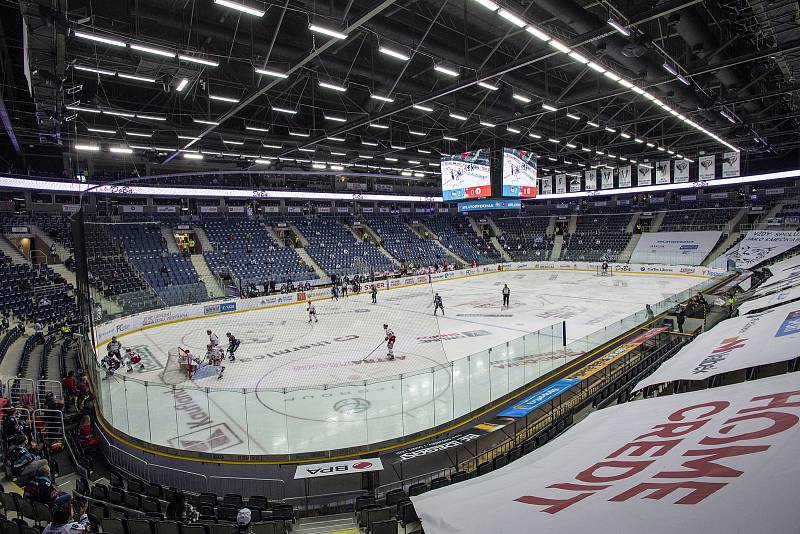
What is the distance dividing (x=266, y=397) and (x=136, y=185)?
97.8 feet

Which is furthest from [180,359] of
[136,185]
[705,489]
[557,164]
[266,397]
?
[557,164]

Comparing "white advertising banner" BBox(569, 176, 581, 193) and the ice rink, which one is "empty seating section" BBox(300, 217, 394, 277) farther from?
"white advertising banner" BBox(569, 176, 581, 193)

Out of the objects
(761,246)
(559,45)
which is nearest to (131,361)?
(559,45)

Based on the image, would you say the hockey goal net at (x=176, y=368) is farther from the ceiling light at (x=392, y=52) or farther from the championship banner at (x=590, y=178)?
the championship banner at (x=590, y=178)

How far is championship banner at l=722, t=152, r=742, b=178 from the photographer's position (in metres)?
28.0

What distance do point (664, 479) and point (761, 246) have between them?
142 feet

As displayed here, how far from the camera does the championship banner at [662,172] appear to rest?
33509mm

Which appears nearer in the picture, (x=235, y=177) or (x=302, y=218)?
(x=235, y=177)

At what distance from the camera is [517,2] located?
11.8 m

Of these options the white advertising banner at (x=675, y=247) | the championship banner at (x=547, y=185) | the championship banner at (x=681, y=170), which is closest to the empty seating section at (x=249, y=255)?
the championship banner at (x=547, y=185)

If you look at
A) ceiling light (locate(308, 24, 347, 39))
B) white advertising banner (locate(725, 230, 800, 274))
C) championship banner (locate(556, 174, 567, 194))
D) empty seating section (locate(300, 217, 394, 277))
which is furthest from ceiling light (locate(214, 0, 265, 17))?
white advertising banner (locate(725, 230, 800, 274))

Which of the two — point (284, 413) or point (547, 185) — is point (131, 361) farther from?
point (547, 185)

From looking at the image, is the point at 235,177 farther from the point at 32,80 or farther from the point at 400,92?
the point at 32,80

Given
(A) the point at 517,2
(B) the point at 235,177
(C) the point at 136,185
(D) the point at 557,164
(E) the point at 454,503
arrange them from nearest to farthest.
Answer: (E) the point at 454,503 → (A) the point at 517,2 → (C) the point at 136,185 → (B) the point at 235,177 → (D) the point at 557,164
